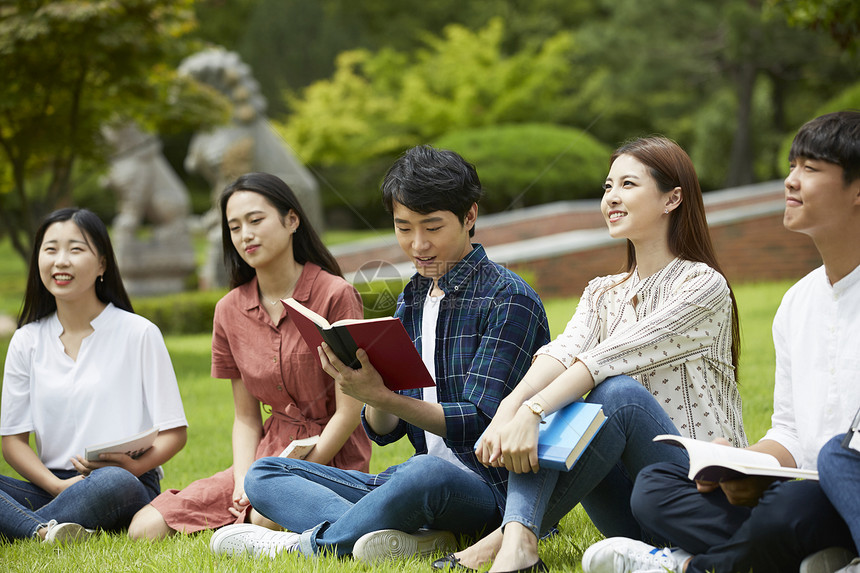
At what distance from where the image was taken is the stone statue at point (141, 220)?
1279 cm

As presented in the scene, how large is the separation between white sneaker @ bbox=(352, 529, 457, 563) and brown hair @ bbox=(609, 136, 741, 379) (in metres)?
0.99

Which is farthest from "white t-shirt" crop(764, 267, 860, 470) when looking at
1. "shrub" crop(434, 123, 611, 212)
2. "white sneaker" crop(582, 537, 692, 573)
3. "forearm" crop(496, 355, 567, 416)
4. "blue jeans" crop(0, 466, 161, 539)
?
"shrub" crop(434, 123, 611, 212)

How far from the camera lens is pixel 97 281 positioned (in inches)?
138

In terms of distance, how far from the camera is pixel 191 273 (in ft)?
43.8

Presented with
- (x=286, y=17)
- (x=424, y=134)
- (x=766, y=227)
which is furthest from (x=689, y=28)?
(x=286, y=17)

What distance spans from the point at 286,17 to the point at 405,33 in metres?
3.63

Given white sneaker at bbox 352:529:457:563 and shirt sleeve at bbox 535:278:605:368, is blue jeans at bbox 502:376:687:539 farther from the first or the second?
white sneaker at bbox 352:529:457:563

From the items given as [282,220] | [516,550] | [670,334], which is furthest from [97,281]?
[670,334]

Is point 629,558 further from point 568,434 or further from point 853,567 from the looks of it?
point 853,567

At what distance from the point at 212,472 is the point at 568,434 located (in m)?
2.52

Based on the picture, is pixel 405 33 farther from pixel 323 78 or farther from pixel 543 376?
pixel 543 376

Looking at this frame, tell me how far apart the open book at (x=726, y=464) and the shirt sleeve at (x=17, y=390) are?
237cm

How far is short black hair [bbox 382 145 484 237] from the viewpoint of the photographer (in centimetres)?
259

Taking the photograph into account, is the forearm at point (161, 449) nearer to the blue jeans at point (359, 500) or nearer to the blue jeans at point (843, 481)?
the blue jeans at point (359, 500)
